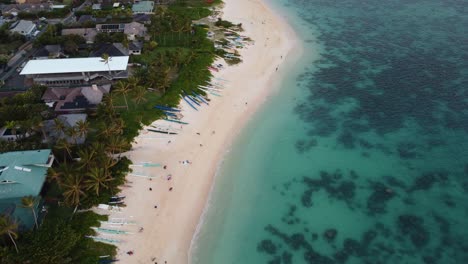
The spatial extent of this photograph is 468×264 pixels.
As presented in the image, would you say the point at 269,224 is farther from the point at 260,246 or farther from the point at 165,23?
the point at 165,23

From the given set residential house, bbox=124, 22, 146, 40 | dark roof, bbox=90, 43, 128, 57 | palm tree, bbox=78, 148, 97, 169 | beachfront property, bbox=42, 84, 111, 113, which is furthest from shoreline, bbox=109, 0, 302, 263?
residential house, bbox=124, 22, 146, 40

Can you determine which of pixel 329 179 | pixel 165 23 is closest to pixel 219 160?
pixel 329 179

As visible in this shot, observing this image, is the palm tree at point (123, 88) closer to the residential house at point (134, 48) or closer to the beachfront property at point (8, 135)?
the residential house at point (134, 48)

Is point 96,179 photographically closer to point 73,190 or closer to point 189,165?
point 73,190

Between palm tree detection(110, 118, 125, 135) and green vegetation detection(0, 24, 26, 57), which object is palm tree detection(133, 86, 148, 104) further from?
green vegetation detection(0, 24, 26, 57)

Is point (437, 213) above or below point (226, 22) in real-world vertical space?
below

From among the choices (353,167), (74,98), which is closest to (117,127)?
(74,98)

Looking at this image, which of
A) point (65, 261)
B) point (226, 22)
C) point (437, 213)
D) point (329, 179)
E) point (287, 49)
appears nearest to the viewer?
point (65, 261)

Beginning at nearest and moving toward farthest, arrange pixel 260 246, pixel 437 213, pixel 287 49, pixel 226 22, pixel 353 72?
pixel 260 246 → pixel 437 213 → pixel 353 72 → pixel 287 49 → pixel 226 22
